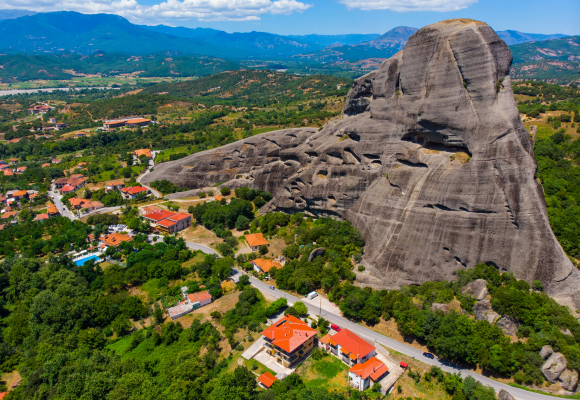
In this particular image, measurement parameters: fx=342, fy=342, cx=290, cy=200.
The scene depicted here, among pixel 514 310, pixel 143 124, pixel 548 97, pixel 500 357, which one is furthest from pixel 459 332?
pixel 143 124

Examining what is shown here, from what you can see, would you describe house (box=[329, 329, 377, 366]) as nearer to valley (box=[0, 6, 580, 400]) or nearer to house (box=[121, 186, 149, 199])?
valley (box=[0, 6, 580, 400])

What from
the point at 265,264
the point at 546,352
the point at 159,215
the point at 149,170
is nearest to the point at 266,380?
the point at 265,264

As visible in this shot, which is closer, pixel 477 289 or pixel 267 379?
pixel 267 379

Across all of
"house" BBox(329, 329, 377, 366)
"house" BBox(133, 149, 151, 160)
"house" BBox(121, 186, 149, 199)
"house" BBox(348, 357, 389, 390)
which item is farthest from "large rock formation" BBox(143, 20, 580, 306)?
"house" BBox(133, 149, 151, 160)

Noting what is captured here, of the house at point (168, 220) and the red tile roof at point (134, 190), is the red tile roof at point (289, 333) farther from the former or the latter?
the red tile roof at point (134, 190)

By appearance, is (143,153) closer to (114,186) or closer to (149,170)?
(149,170)
